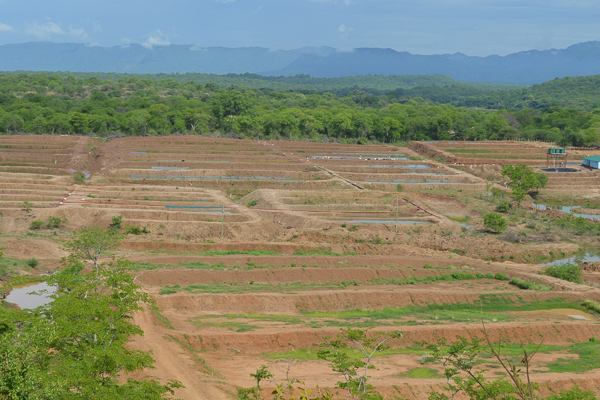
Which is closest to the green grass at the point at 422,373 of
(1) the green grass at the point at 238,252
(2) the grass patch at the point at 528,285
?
(2) the grass patch at the point at 528,285

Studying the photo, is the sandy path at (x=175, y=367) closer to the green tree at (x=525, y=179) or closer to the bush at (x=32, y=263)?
the bush at (x=32, y=263)

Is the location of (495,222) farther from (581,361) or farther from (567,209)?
(581,361)

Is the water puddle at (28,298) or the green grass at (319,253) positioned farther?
the green grass at (319,253)

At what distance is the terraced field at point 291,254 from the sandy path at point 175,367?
0.31 feet

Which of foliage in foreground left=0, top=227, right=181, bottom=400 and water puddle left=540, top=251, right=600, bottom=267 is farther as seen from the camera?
water puddle left=540, top=251, right=600, bottom=267

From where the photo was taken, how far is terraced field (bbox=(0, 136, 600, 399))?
28719mm

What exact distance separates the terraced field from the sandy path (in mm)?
95

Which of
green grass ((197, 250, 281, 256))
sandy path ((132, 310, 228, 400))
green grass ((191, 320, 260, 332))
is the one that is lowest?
green grass ((191, 320, 260, 332))

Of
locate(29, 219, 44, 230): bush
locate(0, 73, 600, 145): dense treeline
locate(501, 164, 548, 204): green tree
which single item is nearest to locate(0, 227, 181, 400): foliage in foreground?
locate(29, 219, 44, 230): bush

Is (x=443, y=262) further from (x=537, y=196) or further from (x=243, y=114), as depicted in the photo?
(x=243, y=114)

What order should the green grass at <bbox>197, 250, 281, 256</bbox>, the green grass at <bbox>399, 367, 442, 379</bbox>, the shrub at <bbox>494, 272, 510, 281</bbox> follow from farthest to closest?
1. the green grass at <bbox>197, 250, 281, 256</bbox>
2. the shrub at <bbox>494, 272, 510, 281</bbox>
3. the green grass at <bbox>399, 367, 442, 379</bbox>

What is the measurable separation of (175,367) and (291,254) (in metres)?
22.2

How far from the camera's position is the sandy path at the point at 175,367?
22.7 metres

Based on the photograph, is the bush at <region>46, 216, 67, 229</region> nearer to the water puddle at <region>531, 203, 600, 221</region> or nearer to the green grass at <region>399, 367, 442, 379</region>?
the green grass at <region>399, 367, 442, 379</region>
